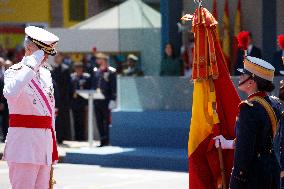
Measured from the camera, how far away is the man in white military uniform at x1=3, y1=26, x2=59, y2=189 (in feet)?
26.1

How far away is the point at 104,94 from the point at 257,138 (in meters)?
12.2

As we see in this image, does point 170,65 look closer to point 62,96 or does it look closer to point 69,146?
point 69,146

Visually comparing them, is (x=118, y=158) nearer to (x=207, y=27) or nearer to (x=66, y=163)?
(x=66, y=163)

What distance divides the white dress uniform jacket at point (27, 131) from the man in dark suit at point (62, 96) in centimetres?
A: 1151

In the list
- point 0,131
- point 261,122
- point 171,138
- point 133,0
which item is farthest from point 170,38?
point 261,122

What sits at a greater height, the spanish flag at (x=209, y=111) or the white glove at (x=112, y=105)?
the spanish flag at (x=209, y=111)

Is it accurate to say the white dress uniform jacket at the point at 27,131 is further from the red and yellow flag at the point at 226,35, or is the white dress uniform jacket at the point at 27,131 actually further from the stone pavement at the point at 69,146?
the red and yellow flag at the point at 226,35

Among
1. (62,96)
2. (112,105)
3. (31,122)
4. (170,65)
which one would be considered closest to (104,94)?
(112,105)

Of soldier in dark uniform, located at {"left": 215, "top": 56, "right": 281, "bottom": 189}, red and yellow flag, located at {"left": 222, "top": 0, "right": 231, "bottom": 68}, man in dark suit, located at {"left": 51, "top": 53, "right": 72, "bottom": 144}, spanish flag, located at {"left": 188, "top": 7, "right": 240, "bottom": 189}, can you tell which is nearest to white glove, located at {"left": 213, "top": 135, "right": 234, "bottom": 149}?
spanish flag, located at {"left": 188, "top": 7, "right": 240, "bottom": 189}

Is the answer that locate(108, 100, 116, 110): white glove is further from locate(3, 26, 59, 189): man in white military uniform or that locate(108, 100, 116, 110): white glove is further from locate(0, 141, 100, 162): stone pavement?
locate(3, 26, 59, 189): man in white military uniform

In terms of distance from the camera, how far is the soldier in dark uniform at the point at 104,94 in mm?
18891

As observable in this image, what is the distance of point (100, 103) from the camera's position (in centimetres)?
1927

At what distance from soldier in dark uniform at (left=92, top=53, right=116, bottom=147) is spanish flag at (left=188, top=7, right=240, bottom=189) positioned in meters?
10.2

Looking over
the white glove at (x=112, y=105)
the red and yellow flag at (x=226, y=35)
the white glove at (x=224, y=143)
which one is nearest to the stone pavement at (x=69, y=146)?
the white glove at (x=112, y=105)
